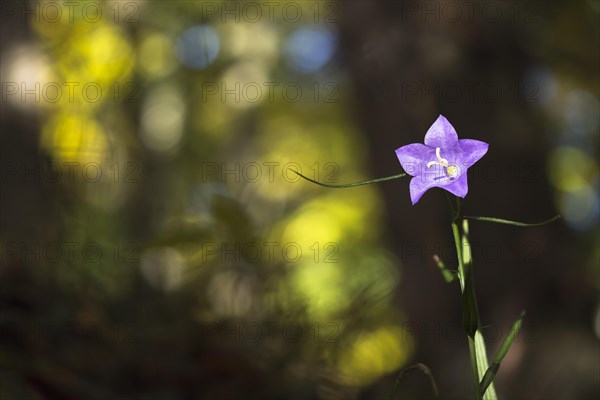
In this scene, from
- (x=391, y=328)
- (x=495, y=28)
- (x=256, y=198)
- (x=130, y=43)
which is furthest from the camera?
(x=130, y=43)

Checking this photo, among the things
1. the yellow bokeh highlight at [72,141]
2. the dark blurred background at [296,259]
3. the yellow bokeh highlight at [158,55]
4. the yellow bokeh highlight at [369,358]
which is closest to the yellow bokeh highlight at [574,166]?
the dark blurred background at [296,259]

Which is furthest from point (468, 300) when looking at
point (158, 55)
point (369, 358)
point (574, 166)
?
point (158, 55)

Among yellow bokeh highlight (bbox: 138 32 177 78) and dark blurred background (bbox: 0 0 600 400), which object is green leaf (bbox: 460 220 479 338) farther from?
yellow bokeh highlight (bbox: 138 32 177 78)

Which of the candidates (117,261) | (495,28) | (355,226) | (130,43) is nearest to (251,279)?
(117,261)

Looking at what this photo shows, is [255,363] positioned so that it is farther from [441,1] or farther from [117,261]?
[441,1]

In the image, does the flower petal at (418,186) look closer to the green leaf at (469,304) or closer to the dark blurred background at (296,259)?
the green leaf at (469,304)

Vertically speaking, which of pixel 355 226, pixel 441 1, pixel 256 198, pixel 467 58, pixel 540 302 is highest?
pixel 441 1

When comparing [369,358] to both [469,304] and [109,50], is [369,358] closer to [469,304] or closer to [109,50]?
[469,304]
